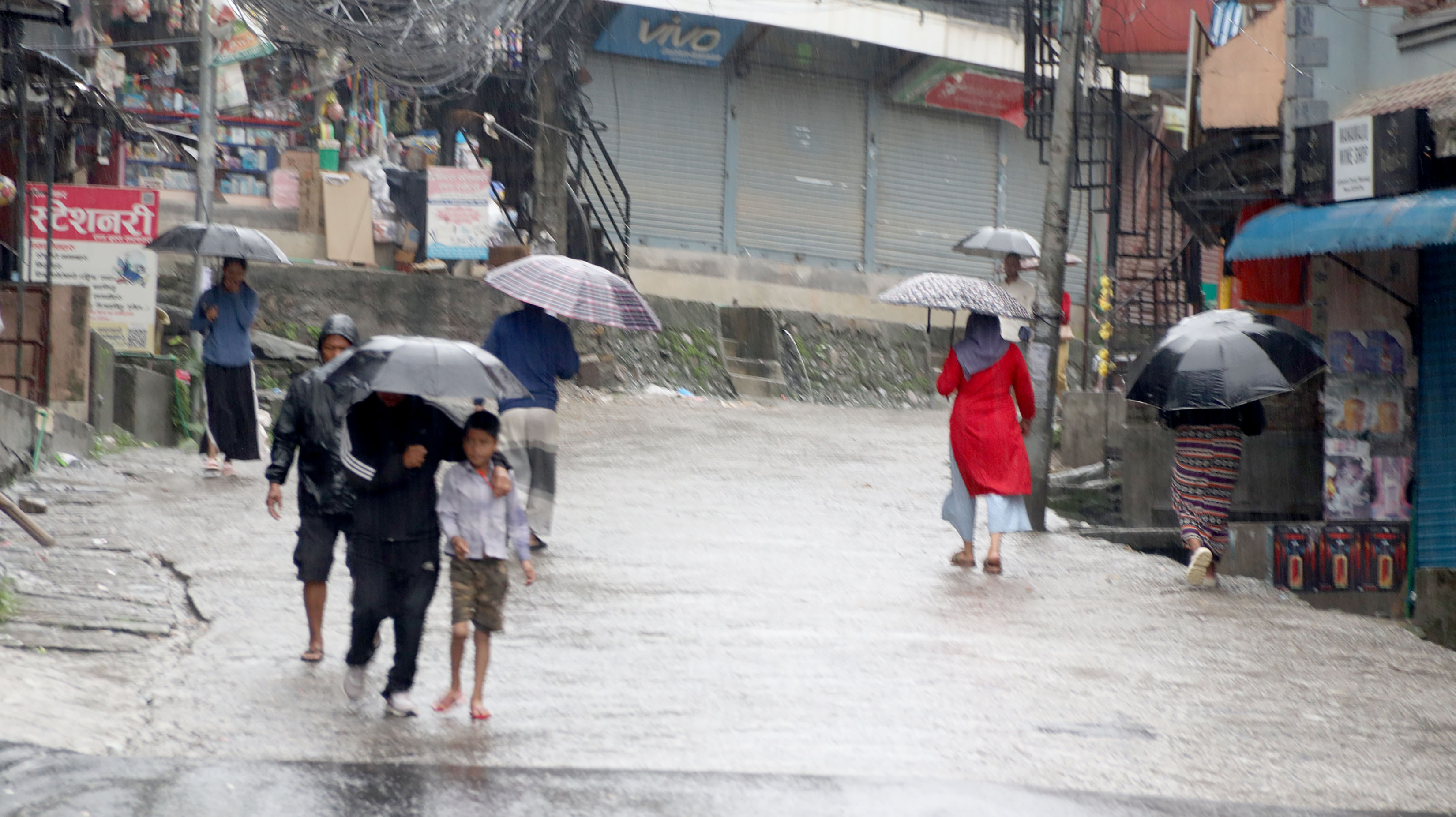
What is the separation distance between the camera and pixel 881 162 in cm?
2592

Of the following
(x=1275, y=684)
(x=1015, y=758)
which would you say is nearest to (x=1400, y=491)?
(x=1275, y=684)

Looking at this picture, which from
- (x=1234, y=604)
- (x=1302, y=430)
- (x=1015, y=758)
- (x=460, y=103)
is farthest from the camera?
(x=460, y=103)

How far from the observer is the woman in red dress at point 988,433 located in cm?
1027

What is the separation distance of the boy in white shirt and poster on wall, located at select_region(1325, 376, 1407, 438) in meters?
7.81

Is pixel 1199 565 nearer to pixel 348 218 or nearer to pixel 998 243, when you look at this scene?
pixel 998 243

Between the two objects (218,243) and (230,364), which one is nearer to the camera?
(218,243)

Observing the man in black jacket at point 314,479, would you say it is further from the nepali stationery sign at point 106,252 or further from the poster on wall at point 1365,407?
the nepali stationery sign at point 106,252

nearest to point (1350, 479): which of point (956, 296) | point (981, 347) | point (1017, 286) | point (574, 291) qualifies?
point (981, 347)

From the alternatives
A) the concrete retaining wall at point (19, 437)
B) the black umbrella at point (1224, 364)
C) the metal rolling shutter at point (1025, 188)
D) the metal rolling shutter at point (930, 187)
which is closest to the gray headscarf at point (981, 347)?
the black umbrella at point (1224, 364)

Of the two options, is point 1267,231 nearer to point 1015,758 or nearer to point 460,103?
point 1015,758

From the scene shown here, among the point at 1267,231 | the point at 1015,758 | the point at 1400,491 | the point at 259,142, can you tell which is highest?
the point at 259,142

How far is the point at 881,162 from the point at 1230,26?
10.5 meters

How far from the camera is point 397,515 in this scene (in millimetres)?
6043

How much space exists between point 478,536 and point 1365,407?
320 inches
